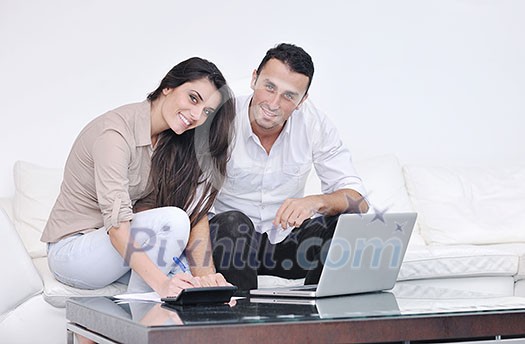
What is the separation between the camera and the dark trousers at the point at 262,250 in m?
2.64

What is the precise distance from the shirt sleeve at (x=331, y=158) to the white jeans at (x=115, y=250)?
2.42 feet

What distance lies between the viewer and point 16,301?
2668 mm

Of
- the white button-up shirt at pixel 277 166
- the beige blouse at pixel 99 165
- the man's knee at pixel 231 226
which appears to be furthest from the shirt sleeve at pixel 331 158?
the beige blouse at pixel 99 165

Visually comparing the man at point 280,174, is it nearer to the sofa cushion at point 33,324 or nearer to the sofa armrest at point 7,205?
the sofa cushion at point 33,324

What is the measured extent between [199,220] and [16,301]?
631 millimetres

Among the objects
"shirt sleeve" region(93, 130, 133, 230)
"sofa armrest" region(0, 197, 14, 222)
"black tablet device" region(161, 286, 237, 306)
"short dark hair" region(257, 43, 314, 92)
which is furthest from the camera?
"sofa armrest" region(0, 197, 14, 222)

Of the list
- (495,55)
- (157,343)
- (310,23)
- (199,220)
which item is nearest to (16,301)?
(199,220)

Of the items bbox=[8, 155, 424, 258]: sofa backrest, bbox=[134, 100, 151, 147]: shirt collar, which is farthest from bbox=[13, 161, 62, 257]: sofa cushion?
bbox=[134, 100, 151, 147]: shirt collar

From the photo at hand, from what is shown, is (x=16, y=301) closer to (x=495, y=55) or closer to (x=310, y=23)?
(x=310, y=23)

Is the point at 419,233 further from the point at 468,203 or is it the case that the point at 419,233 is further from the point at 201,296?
the point at 201,296

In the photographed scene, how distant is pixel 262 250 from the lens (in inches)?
115

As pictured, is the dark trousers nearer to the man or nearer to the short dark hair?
the man

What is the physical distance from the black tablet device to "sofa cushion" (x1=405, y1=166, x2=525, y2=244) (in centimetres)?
203

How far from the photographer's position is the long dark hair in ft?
9.05
